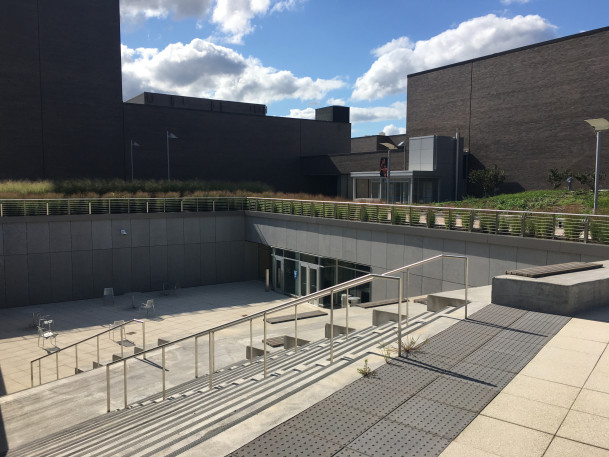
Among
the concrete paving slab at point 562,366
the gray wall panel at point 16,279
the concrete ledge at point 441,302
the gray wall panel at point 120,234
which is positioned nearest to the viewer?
the concrete paving slab at point 562,366

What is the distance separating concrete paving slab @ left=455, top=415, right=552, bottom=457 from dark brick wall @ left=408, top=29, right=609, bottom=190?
29.7 metres

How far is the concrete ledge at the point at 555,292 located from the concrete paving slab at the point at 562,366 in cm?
194

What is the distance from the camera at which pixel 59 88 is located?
34531 mm

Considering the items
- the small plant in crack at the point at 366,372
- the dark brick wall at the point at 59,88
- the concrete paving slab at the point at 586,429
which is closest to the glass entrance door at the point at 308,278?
the small plant in crack at the point at 366,372

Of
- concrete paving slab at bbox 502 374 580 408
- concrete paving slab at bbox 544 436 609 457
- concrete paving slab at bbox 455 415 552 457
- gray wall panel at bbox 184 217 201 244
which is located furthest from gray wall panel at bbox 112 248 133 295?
concrete paving slab at bbox 544 436 609 457

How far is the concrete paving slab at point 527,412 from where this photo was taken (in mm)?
5160

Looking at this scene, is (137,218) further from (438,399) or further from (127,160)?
(438,399)

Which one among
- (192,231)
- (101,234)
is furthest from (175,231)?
(101,234)

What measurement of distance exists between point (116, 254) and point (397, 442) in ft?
75.6

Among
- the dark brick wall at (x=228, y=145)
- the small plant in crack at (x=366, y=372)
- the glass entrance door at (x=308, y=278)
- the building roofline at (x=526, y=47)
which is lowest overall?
the glass entrance door at (x=308, y=278)

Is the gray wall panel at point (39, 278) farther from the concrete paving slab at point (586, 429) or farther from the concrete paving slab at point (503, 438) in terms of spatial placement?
the concrete paving slab at point (586, 429)

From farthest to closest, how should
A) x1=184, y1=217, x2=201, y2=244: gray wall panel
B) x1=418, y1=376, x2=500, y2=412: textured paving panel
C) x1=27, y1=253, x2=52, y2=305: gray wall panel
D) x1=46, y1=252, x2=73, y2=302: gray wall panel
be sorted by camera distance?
x1=184, y1=217, x2=201, y2=244: gray wall panel
x1=46, y1=252, x2=73, y2=302: gray wall panel
x1=27, y1=253, x2=52, y2=305: gray wall panel
x1=418, y1=376, x2=500, y2=412: textured paving panel

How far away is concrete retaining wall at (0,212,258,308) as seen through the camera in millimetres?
22922

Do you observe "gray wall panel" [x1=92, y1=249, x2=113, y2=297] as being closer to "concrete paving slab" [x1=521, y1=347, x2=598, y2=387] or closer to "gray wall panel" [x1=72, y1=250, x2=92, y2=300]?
"gray wall panel" [x1=72, y1=250, x2=92, y2=300]
